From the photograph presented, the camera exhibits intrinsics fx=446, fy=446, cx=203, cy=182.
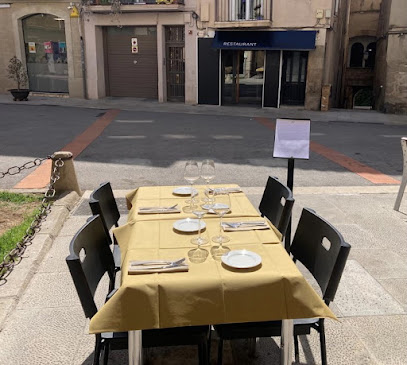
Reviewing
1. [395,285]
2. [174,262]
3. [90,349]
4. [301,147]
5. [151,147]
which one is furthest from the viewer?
[151,147]

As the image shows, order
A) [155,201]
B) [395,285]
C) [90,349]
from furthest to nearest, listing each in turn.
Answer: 1. [395,285]
2. [155,201]
3. [90,349]

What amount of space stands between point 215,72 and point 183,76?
1.72 m

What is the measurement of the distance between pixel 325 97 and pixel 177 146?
9671 mm

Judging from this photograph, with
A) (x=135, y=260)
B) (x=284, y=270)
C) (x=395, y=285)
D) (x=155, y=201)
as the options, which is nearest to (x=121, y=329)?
(x=135, y=260)

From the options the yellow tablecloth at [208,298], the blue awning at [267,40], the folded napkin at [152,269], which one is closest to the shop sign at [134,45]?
the blue awning at [267,40]

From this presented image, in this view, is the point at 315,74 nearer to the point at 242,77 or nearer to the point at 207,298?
the point at 242,77

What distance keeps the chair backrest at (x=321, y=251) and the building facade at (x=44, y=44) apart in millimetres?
19163

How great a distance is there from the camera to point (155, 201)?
149 inches

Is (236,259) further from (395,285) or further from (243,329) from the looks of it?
(395,285)

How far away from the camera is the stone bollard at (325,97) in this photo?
18359mm

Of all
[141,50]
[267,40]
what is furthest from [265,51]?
[141,50]

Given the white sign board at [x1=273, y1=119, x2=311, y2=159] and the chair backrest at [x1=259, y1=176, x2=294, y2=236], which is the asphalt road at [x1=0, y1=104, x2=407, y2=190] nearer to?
the white sign board at [x1=273, y1=119, x2=311, y2=159]

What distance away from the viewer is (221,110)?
1848cm

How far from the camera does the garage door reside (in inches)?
807
